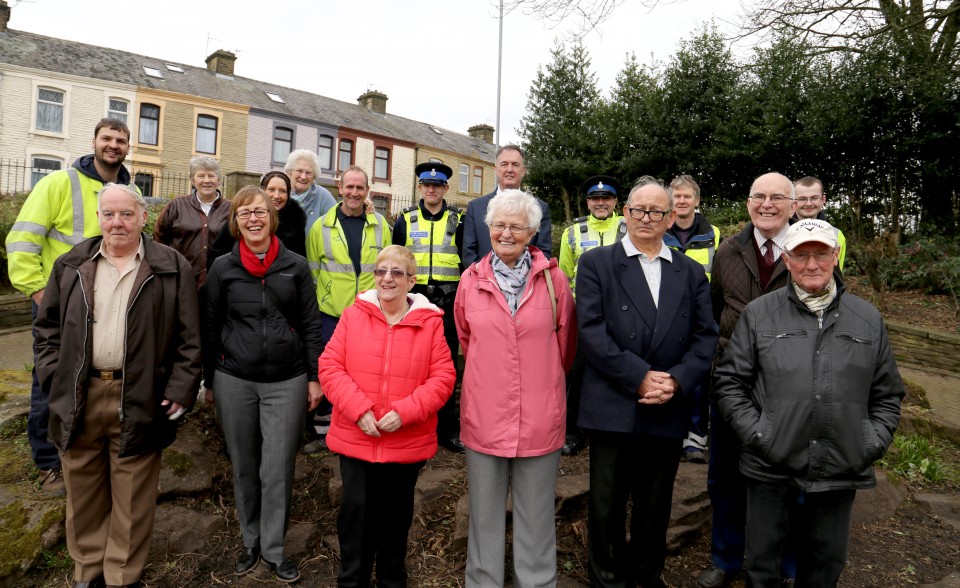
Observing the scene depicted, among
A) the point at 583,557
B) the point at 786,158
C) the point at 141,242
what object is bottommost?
the point at 583,557

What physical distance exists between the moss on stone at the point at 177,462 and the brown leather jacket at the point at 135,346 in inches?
37.5

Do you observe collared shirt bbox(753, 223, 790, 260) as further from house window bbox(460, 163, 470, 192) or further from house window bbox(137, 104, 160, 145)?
house window bbox(460, 163, 470, 192)

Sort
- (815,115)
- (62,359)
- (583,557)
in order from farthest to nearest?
(815,115)
(583,557)
(62,359)

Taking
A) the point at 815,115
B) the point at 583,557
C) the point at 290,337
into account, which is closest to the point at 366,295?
the point at 290,337

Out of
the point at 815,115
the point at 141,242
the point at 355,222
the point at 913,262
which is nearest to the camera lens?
the point at 141,242

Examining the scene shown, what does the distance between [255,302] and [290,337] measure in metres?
0.27

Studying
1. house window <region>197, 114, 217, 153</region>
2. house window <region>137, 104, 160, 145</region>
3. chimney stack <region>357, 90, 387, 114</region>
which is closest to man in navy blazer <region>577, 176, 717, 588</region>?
house window <region>137, 104, 160, 145</region>

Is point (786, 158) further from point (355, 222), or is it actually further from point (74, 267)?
point (74, 267)

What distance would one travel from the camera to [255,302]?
10.7ft

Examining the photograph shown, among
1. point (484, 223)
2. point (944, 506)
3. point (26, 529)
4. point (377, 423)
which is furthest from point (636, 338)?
point (26, 529)

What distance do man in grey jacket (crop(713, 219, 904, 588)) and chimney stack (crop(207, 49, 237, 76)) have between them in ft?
95.6

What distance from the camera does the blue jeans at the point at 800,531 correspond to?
2.65m

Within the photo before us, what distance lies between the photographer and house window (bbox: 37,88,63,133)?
20.9 metres

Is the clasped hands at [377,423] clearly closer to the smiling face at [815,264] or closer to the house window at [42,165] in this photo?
the smiling face at [815,264]
